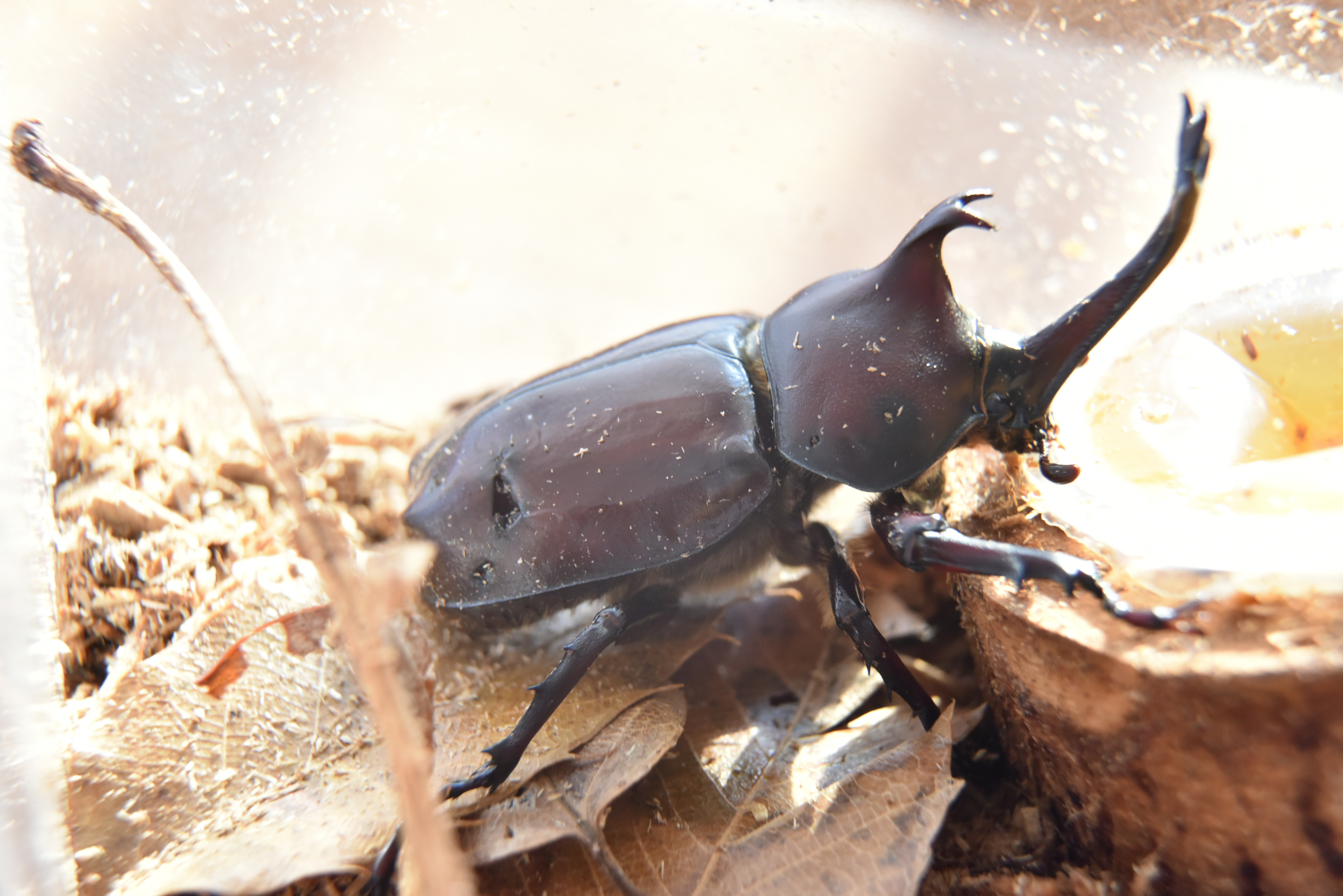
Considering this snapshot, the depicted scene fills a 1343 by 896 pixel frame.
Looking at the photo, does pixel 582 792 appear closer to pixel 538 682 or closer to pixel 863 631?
pixel 538 682

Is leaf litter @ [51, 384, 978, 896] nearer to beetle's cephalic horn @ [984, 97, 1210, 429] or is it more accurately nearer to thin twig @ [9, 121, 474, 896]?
thin twig @ [9, 121, 474, 896]

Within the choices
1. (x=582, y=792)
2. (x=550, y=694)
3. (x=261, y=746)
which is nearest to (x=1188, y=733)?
(x=582, y=792)

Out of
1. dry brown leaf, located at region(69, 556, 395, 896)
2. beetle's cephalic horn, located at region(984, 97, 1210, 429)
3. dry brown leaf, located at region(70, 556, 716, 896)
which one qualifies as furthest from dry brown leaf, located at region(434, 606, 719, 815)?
beetle's cephalic horn, located at region(984, 97, 1210, 429)

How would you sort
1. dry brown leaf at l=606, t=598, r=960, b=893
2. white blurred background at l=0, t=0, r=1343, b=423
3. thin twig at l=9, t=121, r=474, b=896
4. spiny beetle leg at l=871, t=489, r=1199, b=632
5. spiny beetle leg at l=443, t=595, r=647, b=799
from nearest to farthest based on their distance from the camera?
thin twig at l=9, t=121, r=474, b=896 → spiny beetle leg at l=871, t=489, r=1199, b=632 → dry brown leaf at l=606, t=598, r=960, b=893 → spiny beetle leg at l=443, t=595, r=647, b=799 → white blurred background at l=0, t=0, r=1343, b=423

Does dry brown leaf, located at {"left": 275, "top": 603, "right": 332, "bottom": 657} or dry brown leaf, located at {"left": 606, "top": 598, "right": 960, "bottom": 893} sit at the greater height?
dry brown leaf, located at {"left": 275, "top": 603, "right": 332, "bottom": 657}

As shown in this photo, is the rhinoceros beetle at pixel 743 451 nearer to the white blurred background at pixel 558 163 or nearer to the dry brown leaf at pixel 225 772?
the dry brown leaf at pixel 225 772

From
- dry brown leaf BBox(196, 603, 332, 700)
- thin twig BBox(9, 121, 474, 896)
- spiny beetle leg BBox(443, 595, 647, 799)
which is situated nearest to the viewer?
thin twig BBox(9, 121, 474, 896)

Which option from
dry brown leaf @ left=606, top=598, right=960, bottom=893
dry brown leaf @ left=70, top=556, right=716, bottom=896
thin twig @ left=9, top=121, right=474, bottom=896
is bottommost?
dry brown leaf @ left=606, top=598, right=960, bottom=893

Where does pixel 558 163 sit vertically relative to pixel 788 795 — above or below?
above

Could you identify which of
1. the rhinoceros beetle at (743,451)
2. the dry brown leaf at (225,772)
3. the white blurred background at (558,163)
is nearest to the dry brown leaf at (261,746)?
the dry brown leaf at (225,772)
